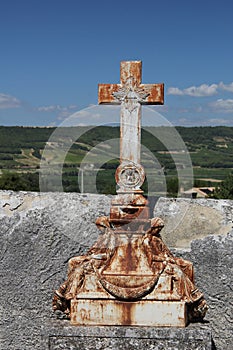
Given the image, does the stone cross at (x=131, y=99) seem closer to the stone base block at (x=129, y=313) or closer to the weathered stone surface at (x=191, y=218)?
the stone base block at (x=129, y=313)

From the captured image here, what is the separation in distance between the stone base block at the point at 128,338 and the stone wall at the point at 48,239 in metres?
1.06

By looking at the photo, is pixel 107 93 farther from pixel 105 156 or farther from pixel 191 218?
pixel 191 218

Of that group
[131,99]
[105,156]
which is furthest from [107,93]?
[105,156]

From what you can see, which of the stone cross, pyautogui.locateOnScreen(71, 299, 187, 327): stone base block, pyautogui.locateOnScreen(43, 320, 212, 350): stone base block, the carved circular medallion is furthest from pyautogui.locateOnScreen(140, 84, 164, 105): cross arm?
pyautogui.locateOnScreen(43, 320, 212, 350): stone base block

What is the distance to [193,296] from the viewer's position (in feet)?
11.4

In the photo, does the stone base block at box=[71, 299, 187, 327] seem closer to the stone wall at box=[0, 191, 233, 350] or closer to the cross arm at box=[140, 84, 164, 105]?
the stone wall at box=[0, 191, 233, 350]

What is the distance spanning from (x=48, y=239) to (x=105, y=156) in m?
0.90

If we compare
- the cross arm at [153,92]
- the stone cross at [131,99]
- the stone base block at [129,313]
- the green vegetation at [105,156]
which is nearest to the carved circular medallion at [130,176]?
the stone cross at [131,99]

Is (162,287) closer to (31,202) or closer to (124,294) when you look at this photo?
(124,294)

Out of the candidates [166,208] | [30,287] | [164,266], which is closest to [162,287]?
[164,266]

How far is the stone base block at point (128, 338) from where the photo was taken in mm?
3344

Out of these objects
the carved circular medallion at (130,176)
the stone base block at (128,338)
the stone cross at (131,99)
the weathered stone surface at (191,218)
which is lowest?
the stone base block at (128,338)

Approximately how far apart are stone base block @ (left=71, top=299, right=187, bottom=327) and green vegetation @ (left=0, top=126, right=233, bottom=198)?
32.5 inches

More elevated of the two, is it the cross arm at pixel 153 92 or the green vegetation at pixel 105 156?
the cross arm at pixel 153 92
